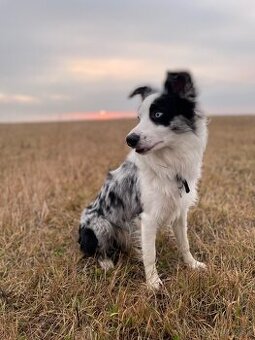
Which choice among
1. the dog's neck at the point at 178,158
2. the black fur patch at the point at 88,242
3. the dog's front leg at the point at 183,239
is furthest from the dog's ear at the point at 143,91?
the black fur patch at the point at 88,242

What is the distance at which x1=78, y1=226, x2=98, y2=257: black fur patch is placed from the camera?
4.71 m

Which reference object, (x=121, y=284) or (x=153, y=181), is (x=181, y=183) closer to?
(x=153, y=181)

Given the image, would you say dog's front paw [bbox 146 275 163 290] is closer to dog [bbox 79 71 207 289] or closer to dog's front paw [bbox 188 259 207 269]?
dog [bbox 79 71 207 289]

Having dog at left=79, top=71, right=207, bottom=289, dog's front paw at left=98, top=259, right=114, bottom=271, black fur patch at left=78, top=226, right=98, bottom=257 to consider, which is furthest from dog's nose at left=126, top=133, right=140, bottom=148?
dog's front paw at left=98, top=259, right=114, bottom=271

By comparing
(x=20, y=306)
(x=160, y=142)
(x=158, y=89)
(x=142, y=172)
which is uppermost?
(x=158, y=89)

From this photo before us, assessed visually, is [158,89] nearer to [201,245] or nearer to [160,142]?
[160,142]

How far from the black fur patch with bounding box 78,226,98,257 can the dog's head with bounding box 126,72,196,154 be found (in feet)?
4.55

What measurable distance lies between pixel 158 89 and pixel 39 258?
2.39m

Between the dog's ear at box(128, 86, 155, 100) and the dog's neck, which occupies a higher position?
the dog's ear at box(128, 86, 155, 100)

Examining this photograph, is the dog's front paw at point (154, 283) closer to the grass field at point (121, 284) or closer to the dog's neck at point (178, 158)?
the grass field at point (121, 284)

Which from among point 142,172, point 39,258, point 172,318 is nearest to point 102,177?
point 39,258

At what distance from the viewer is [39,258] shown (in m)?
4.98

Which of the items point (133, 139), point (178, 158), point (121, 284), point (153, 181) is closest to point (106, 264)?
point (121, 284)

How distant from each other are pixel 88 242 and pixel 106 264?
1.01ft
